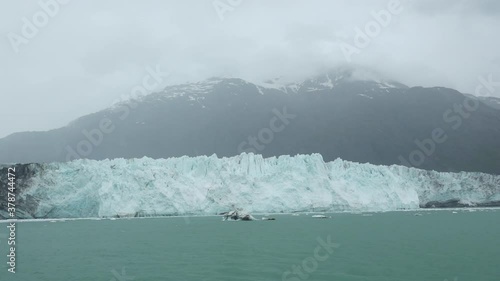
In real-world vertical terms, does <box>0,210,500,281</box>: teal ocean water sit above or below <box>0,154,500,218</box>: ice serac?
below

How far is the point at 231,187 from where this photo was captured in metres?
59.0

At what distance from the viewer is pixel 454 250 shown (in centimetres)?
2394

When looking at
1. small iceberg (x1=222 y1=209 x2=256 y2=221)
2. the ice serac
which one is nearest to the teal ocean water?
the ice serac

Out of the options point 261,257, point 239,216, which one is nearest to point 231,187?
point 239,216

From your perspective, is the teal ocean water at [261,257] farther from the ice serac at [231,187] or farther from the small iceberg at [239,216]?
the small iceberg at [239,216]

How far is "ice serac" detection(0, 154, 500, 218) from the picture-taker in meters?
51.4

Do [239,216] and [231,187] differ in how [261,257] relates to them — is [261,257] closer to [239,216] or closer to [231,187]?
[239,216]

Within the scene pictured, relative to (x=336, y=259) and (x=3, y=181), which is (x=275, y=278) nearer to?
(x=336, y=259)

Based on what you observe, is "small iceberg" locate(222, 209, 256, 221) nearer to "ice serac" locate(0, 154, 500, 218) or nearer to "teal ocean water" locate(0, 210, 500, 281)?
"ice serac" locate(0, 154, 500, 218)

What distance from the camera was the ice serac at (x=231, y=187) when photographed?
169 ft

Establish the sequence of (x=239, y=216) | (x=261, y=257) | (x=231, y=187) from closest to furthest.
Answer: (x=261, y=257)
(x=239, y=216)
(x=231, y=187)

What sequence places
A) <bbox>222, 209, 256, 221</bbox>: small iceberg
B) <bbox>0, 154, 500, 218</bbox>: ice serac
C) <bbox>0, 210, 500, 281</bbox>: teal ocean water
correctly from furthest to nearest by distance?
<bbox>222, 209, 256, 221</bbox>: small iceberg < <bbox>0, 154, 500, 218</bbox>: ice serac < <bbox>0, 210, 500, 281</bbox>: teal ocean water

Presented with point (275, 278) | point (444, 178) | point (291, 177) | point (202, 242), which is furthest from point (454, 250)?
point (444, 178)

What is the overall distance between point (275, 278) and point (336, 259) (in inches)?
209
